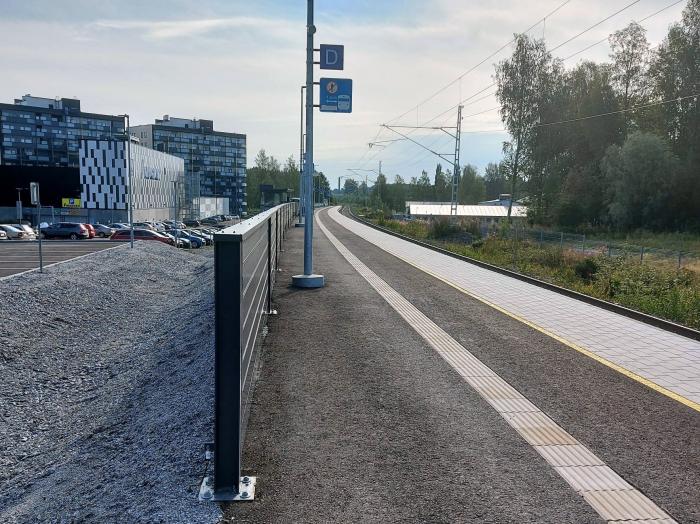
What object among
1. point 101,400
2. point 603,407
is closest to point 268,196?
point 101,400

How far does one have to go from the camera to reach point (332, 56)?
37.7 feet

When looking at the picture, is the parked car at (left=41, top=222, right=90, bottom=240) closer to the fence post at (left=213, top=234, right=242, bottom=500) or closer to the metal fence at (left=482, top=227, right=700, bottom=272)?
the metal fence at (left=482, top=227, right=700, bottom=272)

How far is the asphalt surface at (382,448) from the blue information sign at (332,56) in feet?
22.0

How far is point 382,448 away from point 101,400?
5214mm

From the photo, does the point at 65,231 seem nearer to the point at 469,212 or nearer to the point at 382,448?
the point at 382,448

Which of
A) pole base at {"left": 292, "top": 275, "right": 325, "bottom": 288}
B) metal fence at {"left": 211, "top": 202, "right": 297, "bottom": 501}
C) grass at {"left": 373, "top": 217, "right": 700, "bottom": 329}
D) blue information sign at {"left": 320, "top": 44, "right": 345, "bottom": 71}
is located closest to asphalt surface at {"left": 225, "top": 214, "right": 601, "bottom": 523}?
metal fence at {"left": 211, "top": 202, "right": 297, "bottom": 501}

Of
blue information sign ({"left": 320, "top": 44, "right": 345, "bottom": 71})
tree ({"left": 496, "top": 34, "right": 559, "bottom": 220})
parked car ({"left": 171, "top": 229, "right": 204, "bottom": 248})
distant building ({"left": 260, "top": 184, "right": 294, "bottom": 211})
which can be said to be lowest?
parked car ({"left": 171, "top": 229, "right": 204, "bottom": 248})

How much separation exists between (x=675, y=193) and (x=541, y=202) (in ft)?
40.7

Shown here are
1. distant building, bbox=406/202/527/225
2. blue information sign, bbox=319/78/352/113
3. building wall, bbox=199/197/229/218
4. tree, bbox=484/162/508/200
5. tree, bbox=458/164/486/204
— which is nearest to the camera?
blue information sign, bbox=319/78/352/113

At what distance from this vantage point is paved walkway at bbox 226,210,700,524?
3498 mm

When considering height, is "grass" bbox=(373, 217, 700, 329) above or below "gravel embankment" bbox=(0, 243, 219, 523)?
above

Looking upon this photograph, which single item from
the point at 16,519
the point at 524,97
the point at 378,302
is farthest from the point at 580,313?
the point at 524,97

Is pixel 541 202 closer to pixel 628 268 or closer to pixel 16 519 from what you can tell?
pixel 628 268

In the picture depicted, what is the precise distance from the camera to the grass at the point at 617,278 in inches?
389
